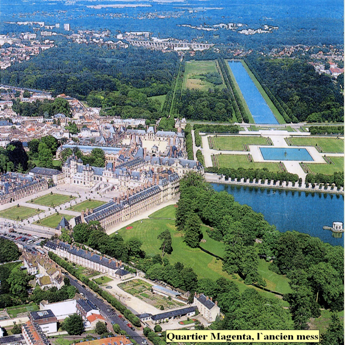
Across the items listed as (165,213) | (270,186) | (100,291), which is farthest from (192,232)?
(270,186)

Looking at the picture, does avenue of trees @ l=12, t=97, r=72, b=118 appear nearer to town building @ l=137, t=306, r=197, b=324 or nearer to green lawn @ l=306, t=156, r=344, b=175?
green lawn @ l=306, t=156, r=344, b=175

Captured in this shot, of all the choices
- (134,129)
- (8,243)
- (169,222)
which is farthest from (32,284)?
(134,129)

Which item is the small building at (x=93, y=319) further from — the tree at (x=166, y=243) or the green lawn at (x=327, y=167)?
the green lawn at (x=327, y=167)

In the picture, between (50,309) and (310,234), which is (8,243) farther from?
(310,234)

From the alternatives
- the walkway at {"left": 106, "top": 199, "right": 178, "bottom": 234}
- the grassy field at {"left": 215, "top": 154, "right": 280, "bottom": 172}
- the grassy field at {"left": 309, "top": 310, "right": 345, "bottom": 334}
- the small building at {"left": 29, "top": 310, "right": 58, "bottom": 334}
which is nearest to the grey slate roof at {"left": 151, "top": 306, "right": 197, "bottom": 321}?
the small building at {"left": 29, "top": 310, "right": 58, "bottom": 334}

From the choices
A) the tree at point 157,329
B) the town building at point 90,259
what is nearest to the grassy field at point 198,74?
the town building at point 90,259

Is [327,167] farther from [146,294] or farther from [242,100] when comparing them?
[242,100]
